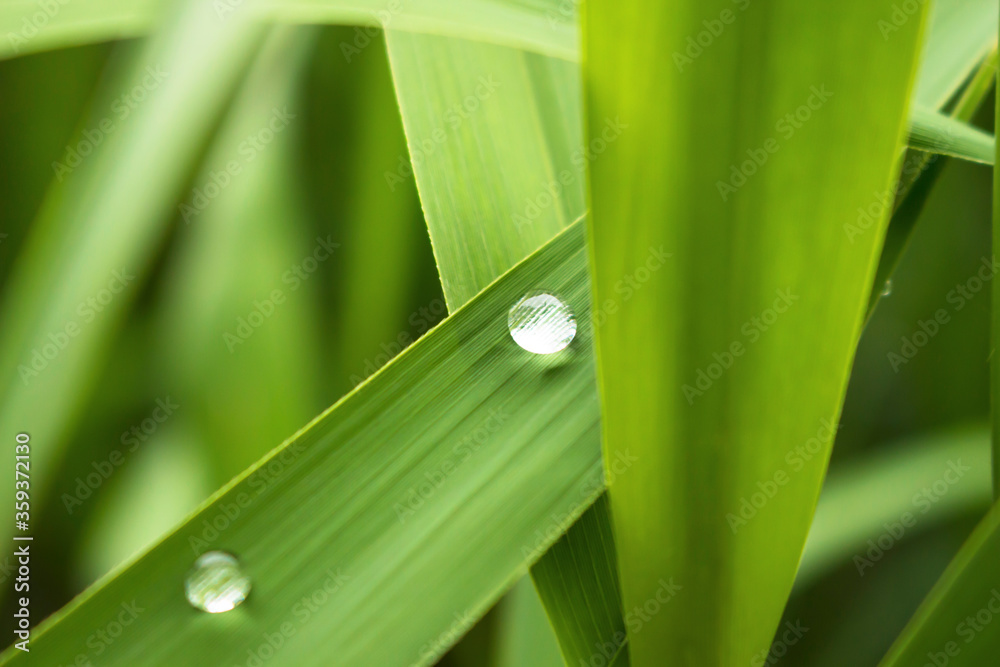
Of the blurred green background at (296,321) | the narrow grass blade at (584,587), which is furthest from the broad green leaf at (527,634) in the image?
the narrow grass blade at (584,587)

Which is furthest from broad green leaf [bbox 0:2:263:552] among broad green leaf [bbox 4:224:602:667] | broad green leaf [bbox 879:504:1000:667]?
broad green leaf [bbox 879:504:1000:667]

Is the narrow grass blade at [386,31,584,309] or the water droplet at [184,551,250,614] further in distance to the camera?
the narrow grass blade at [386,31,584,309]

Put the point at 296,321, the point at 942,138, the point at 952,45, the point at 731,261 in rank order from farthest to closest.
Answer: the point at 296,321, the point at 952,45, the point at 942,138, the point at 731,261

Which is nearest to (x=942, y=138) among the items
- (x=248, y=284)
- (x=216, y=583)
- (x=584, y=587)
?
(x=584, y=587)

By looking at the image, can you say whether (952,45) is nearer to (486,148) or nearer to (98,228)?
(486,148)

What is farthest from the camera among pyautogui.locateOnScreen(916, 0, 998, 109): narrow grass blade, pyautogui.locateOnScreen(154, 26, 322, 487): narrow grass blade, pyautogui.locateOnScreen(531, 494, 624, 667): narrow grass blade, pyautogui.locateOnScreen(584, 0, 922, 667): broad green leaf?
pyautogui.locateOnScreen(154, 26, 322, 487): narrow grass blade

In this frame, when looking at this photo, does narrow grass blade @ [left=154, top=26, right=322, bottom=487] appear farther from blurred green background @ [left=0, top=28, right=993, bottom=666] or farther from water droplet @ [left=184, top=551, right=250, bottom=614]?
water droplet @ [left=184, top=551, right=250, bottom=614]
